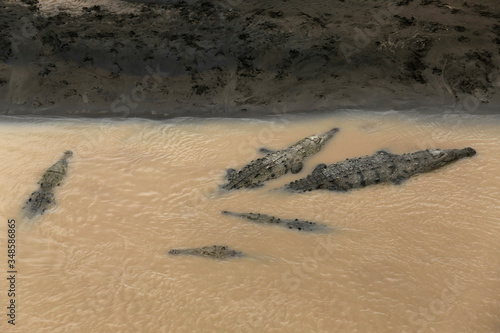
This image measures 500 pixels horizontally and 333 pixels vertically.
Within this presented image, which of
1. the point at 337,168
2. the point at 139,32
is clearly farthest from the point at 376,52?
the point at 139,32

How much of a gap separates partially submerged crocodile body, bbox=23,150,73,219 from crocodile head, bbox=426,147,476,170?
6.74m

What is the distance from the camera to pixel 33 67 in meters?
10.7

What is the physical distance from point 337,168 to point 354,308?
109 inches

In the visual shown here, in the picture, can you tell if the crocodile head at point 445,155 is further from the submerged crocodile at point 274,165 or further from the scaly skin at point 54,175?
the scaly skin at point 54,175

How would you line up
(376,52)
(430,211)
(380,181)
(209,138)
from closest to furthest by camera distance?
(430,211) → (380,181) → (209,138) → (376,52)

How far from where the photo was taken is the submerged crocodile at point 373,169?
25.1 ft

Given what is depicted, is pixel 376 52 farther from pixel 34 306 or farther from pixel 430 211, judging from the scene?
pixel 34 306

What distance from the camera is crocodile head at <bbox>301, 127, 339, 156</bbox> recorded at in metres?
8.60

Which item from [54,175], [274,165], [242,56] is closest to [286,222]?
[274,165]

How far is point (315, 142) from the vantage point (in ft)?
28.6

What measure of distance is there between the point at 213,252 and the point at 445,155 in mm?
4666

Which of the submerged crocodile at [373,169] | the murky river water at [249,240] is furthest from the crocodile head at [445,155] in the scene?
the murky river water at [249,240]

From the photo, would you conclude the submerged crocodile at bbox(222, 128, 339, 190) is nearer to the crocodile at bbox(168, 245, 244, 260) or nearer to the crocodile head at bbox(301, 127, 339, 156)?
the crocodile head at bbox(301, 127, 339, 156)

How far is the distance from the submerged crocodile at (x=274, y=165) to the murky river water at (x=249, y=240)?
0.18m
